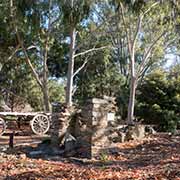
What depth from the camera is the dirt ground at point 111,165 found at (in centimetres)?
684

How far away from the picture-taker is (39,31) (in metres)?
22.3

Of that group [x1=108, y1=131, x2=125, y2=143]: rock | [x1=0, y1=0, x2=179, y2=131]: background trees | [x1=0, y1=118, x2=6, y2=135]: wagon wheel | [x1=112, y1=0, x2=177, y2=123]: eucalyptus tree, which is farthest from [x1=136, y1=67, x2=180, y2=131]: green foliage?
[x1=0, y1=118, x2=6, y2=135]: wagon wheel

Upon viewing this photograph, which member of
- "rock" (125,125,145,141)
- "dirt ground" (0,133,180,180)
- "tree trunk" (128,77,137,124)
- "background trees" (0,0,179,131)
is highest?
"background trees" (0,0,179,131)

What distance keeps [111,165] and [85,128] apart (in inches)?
98.1

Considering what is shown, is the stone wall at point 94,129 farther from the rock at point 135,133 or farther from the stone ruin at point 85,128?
the rock at point 135,133

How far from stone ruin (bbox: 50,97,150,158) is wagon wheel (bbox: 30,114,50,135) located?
2.37m

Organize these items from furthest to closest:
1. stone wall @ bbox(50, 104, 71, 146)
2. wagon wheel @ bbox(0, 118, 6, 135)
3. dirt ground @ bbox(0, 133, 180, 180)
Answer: wagon wheel @ bbox(0, 118, 6, 135) → stone wall @ bbox(50, 104, 71, 146) → dirt ground @ bbox(0, 133, 180, 180)

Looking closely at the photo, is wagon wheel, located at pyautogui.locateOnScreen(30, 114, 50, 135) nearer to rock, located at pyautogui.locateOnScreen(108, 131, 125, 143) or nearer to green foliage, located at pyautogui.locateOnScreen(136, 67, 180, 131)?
rock, located at pyautogui.locateOnScreen(108, 131, 125, 143)

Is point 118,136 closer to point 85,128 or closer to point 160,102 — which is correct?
point 85,128

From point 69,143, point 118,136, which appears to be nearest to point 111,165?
point 69,143

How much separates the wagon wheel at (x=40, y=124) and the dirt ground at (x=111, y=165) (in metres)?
3.08

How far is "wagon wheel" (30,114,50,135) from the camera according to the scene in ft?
49.1

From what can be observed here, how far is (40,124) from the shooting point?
1500 cm

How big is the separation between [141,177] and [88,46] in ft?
66.6
